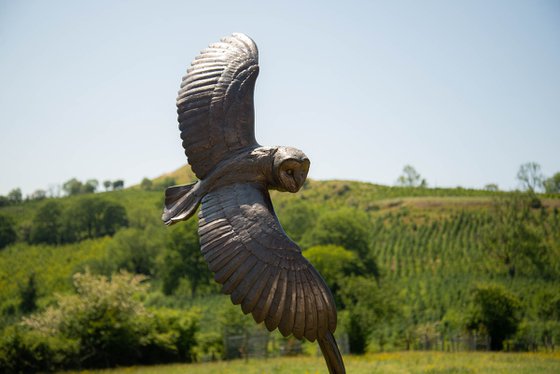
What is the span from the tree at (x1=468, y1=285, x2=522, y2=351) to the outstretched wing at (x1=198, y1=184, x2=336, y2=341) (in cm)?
3019

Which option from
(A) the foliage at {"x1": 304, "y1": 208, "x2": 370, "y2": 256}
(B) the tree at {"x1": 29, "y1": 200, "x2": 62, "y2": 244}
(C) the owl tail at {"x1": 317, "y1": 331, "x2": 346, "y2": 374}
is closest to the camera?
(C) the owl tail at {"x1": 317, "y1": 331, "x2": 346, "y2": 374}

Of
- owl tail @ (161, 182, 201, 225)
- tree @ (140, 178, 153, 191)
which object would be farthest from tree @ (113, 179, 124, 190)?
owl tail @ (161, 182, 201, 225)

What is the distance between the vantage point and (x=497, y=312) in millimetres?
33281

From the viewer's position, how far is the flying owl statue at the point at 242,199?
507 centimetres

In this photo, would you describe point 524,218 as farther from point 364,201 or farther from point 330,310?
point 330,310

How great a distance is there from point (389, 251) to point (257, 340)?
116ft

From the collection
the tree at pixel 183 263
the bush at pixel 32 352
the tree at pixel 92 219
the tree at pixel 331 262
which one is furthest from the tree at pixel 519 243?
the tree at pixel 92 219

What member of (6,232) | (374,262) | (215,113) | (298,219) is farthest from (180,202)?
(6,232)

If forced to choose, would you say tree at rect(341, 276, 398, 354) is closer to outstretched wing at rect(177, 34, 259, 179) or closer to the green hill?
the green hill

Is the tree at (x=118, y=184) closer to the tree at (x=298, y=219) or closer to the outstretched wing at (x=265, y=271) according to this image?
the tree at (x=298, y=219)

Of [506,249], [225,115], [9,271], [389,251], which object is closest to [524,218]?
[506,249]

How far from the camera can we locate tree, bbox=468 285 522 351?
33.1m

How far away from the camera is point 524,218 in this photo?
59906 mm

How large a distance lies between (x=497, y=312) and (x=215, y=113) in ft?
100
